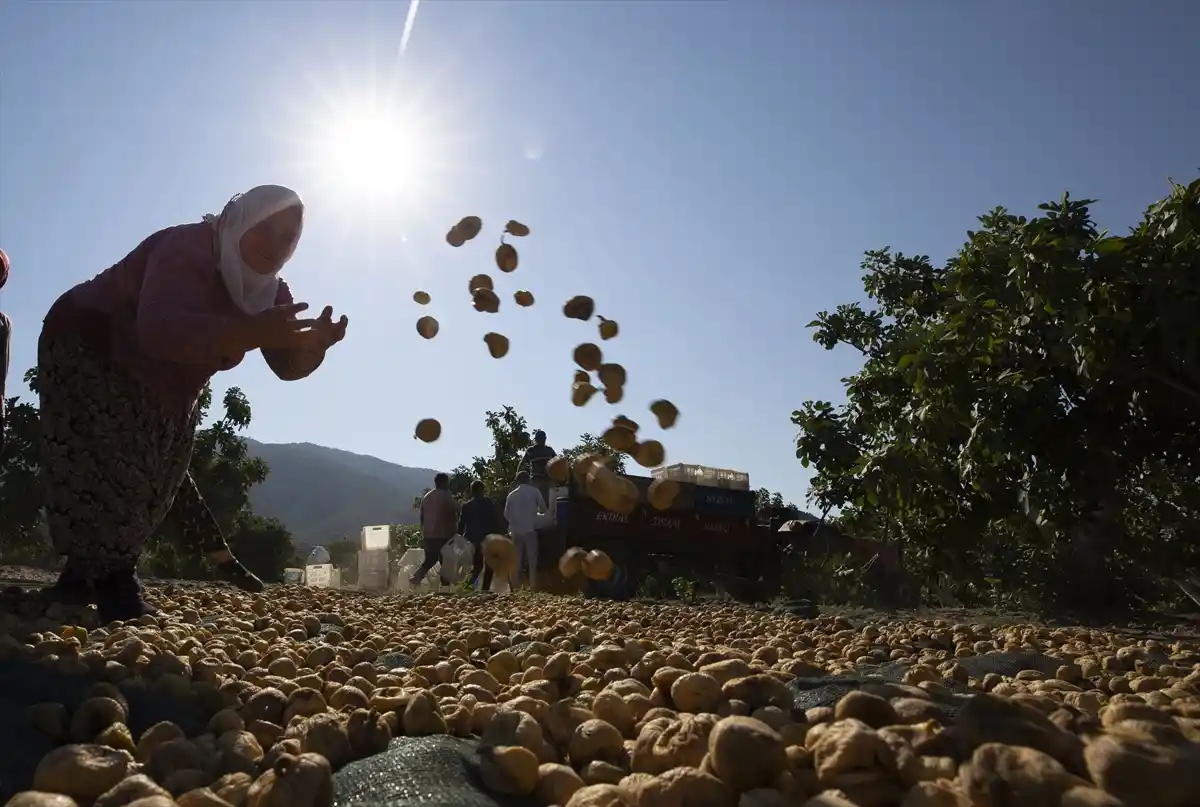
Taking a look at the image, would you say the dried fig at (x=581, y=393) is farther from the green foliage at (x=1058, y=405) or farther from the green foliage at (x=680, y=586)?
the green foliage at (x=680, y=586)

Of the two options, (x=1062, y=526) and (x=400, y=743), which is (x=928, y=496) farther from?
(x=400, y=743)

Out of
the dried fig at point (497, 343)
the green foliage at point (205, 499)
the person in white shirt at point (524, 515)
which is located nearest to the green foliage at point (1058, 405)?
the dried fig at point (497, 343)

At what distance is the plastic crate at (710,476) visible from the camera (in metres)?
10.5

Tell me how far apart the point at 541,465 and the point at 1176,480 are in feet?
18.4

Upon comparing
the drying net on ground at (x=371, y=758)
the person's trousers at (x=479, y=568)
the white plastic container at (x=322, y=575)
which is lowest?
the drying net on ground at (x=371, y=758)

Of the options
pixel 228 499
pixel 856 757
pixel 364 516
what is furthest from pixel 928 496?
pixel 364 516

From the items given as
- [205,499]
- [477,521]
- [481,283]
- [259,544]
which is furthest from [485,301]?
[259,544]

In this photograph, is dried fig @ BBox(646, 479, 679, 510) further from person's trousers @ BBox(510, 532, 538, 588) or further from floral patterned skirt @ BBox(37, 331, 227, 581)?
person's trousers @ BBox(510, 532, 538, 588)

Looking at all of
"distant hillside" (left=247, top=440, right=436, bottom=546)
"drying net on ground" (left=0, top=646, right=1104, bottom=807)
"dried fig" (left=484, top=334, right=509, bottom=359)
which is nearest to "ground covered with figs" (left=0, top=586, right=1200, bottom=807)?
"drying net on ground" (left=0, top=646, right=1104, bottom=807)

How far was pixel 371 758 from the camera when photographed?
1535 millimetres

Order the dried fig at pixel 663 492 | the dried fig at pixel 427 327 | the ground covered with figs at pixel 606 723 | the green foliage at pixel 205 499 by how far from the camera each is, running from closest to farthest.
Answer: the ground covered with figs at pixel 606 723, the dried fig at pixel 663 492, the dried fig at pixel 427 327, the green foliage at pixel 205 499

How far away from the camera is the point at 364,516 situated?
124m

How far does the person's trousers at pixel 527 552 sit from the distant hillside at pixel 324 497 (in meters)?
97.9

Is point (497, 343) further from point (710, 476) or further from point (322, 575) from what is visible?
point (322, 575)
